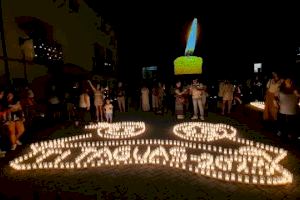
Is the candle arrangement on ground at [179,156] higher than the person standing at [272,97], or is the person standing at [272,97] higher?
the person standing at [272,97]

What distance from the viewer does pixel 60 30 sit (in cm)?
1734

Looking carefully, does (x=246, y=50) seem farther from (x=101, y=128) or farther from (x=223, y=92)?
(x=101, y=128)

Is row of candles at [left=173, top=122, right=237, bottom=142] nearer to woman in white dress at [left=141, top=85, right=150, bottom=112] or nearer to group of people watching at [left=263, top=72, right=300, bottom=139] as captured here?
group of people watching at [left=263, top=72, right=300, bottom=139]

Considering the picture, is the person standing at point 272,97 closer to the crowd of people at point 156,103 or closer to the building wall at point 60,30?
the crowd of people at point 156,103

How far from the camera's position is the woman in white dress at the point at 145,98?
1588cm

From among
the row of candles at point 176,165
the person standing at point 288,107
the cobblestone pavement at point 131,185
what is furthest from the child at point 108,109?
the person standing at point 288,107

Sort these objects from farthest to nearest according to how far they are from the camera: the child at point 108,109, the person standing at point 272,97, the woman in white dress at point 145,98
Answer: the woman in white dress at point 145,98 → the child at point 108,109 → the person standing at point 272,97

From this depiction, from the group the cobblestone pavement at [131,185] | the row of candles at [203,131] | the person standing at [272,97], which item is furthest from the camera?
the person standing at [272,97]

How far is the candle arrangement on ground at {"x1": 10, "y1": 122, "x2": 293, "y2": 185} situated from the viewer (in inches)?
255

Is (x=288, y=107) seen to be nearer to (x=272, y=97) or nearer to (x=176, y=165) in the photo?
(x=272, y=97)

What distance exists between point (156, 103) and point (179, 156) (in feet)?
27.1

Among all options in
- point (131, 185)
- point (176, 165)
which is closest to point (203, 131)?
point (176, 165)

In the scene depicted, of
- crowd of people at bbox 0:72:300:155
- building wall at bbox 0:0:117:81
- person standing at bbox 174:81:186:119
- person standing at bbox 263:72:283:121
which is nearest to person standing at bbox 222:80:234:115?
crowd of people at bbox 0:72:300:155

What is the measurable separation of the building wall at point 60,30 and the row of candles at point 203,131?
7479 millimetres
